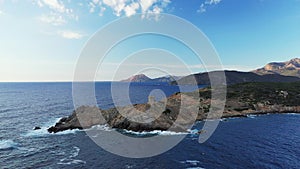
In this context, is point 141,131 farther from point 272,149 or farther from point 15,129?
point 15,129

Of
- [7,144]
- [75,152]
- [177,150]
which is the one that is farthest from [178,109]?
[7,144]

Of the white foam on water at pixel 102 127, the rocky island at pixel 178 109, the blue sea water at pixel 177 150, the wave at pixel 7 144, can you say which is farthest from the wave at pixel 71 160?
the rocky island at pixel 178 109

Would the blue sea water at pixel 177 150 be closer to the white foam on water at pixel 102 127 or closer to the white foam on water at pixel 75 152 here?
the white foam on water at pixel 75 152

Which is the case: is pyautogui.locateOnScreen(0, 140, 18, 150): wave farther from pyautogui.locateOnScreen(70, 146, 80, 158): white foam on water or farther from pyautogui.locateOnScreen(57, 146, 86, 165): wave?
pyautogui.locateOnScreen(57, 146, 86, 165): wave

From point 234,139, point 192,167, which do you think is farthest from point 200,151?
point 234,139

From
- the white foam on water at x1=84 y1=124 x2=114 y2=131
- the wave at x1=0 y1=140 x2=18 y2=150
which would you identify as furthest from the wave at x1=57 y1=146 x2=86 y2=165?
the white foam on water at x1=84 y1=124 x2=114 y2=131

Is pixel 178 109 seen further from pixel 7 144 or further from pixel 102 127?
pixel 7 144
